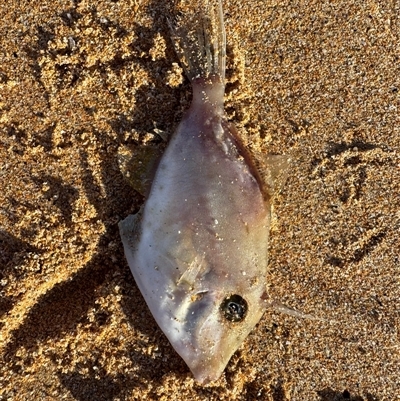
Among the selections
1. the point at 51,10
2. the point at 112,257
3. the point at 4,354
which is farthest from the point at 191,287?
the point at 51,10

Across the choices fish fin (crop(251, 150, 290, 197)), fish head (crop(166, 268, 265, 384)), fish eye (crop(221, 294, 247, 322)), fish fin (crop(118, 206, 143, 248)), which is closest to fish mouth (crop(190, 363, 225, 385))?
fish head (crop(166, 268, 265, 384))

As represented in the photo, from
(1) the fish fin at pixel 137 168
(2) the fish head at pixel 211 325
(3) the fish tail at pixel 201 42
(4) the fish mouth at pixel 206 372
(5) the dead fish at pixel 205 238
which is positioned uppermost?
(3) the fish tail at pixel 201 42

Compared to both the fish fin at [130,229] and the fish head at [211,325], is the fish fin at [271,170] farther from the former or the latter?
the fish fin at [130,229]

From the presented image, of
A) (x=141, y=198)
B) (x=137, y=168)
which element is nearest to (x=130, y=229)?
(x=141, y=198)

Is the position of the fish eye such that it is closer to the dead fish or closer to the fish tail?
the dead fish

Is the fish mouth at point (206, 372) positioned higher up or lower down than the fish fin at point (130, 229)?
lower down

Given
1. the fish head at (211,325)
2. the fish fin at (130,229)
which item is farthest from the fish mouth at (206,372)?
the fish fin at (130,229)
